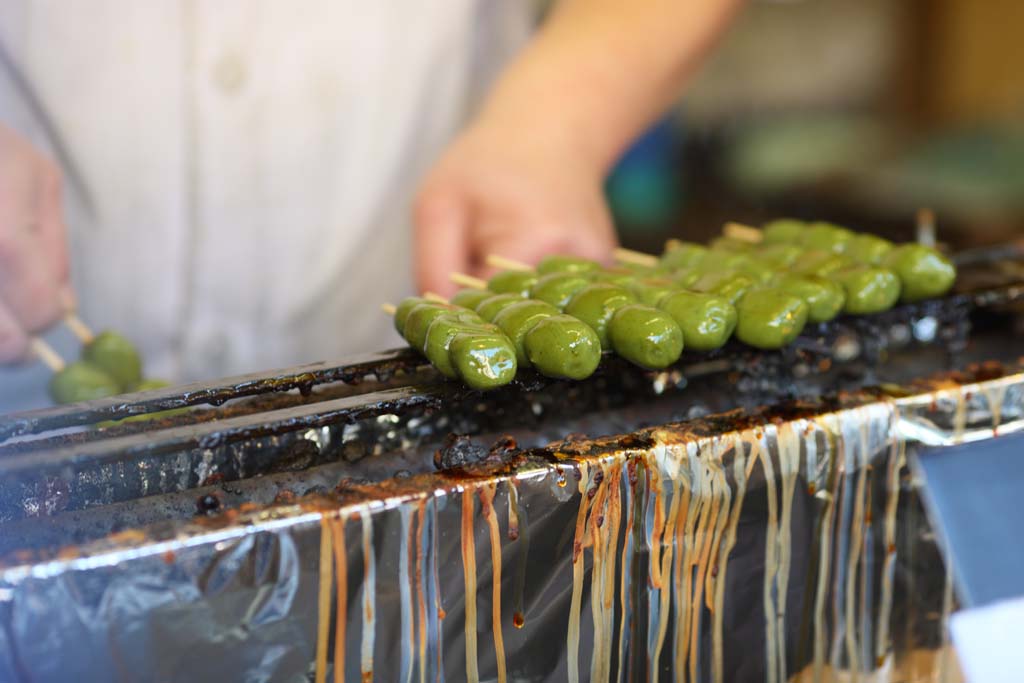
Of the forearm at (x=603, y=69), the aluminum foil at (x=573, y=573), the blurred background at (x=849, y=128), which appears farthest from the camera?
the blurred background at (x=849, y=128)

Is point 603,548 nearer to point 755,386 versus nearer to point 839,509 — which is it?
point 839,509

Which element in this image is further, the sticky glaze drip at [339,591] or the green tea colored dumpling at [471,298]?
the green tea colored dumpling at [471,298]

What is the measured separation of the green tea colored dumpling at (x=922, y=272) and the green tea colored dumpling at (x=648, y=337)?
1.86 ft

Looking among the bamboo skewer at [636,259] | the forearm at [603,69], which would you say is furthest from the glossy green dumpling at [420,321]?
the forearm at [603,69]

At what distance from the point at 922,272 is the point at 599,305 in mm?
673

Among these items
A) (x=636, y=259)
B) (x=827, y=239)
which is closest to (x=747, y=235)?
(x=827, y=239)

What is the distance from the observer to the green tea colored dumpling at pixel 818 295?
5.42ft

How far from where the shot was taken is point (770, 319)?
1.56 meters

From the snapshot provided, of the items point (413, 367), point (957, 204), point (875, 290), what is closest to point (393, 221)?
point (413, 367)

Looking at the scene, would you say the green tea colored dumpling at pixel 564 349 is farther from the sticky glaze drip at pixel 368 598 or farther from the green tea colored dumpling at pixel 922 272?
the green tea colored dumpling at pixel 922 272

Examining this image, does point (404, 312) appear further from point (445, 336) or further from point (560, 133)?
point (560, 133)

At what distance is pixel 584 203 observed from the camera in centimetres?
258

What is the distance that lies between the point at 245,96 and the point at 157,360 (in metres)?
0.86

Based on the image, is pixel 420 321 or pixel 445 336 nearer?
pixel 445 336
